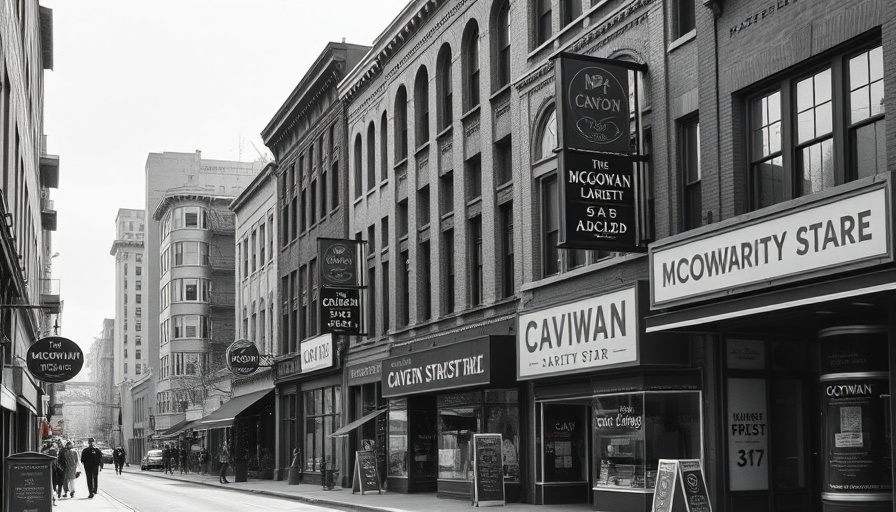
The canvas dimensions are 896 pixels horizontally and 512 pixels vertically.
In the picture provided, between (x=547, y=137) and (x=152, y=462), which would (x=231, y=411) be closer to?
(x=547, y=137)

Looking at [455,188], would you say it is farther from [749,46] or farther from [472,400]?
[749,46]

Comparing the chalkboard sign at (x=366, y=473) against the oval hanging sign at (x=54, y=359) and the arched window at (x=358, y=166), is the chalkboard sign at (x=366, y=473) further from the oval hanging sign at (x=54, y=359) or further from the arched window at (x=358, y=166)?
the arched window at (x=358, y=166)

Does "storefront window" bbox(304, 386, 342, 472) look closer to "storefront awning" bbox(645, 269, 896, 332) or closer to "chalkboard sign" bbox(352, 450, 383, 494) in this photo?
"chalkboard sign" bbox(352, 450, 383, 494)

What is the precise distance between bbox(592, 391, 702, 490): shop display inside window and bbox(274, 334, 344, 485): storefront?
17.6 meters

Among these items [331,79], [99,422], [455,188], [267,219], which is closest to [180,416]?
[267,219]

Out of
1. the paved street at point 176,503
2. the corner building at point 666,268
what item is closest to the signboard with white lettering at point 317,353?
the paved street at point 176,503

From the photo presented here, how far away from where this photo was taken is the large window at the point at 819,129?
53.2ft

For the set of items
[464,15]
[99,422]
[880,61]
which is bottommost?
[99,422]

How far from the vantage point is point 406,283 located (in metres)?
35.7

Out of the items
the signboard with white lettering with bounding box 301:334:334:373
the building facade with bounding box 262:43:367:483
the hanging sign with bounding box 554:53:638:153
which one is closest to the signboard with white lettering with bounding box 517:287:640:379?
the hanging sign with bounding box 554:53:638:153

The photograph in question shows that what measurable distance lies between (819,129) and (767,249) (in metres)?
2.29

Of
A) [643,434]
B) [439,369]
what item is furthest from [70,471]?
[643,434]

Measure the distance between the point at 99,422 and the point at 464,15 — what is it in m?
170

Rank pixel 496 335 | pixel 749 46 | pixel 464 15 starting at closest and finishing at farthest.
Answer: pixel 749 46
pixel 496 335
pixel 464 15
